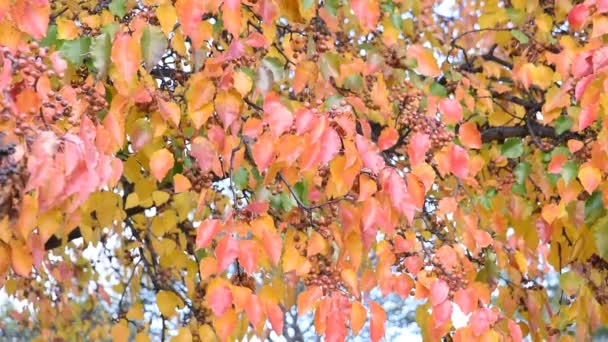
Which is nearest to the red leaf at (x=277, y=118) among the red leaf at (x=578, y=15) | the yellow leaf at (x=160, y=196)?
the yellow leaf at (x=160, y=196)

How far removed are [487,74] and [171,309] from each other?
163 cm

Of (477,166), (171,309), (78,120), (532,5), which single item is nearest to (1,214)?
(78,120)

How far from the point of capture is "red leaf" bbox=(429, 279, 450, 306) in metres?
2.11

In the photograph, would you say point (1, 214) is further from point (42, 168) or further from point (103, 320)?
point (103, 320)

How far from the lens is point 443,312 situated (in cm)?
212

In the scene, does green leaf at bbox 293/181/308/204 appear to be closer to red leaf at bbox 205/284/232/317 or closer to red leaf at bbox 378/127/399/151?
red leaf at bbox 378/127/399/151

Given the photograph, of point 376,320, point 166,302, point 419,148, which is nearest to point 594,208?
point 419,148

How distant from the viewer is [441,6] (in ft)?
15.2

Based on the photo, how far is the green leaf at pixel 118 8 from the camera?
210 cm

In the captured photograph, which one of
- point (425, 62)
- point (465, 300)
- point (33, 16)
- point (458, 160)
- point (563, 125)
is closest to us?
point (33, 16)

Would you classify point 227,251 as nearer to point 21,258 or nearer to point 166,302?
point 21,258

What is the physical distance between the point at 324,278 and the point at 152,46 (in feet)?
2.19

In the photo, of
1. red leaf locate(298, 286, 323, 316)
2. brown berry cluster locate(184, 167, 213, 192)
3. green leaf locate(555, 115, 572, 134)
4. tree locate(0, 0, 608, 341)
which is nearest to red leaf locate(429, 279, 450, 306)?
tree locate(0, 0, 608, 341)

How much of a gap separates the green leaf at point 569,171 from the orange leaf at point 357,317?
0.81 meters
